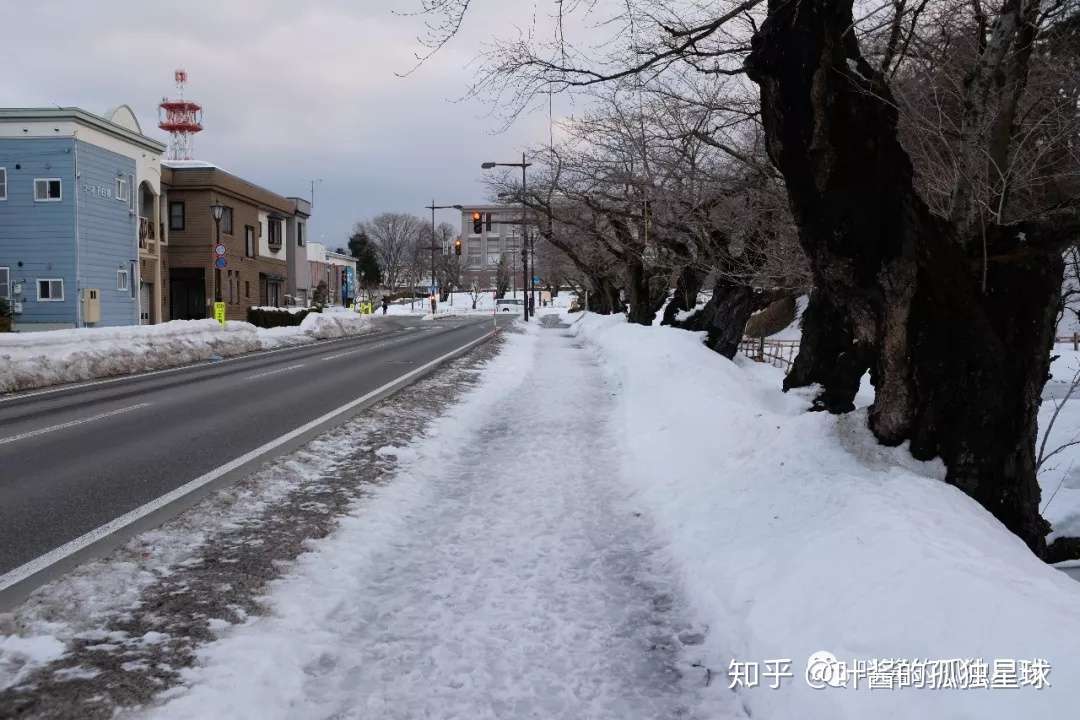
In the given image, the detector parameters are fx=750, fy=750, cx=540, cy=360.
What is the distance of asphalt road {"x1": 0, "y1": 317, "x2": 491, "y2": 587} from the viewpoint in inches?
237

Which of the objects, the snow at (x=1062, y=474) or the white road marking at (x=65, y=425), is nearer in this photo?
the snow at (x=1062, y=474)

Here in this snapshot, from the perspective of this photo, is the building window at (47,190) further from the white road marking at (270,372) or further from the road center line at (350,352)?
the white road marking at (270,372)

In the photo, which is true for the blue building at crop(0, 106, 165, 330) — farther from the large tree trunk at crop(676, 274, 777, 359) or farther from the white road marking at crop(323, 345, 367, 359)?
the large tree trunk at crop(676, 274, 777, 359)

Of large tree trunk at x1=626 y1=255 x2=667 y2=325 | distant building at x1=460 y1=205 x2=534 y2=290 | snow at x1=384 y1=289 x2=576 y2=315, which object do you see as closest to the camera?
large tree trunk at x1=626 y1=255 x2=667 y2=325

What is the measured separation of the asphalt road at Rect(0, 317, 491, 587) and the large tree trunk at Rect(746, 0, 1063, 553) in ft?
19.8

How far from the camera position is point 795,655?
3.69 meters

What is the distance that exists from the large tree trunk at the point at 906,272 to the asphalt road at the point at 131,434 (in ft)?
19.8

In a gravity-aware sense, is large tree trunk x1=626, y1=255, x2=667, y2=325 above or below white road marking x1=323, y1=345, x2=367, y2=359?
above

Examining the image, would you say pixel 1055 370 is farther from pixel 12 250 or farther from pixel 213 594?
pixel 12 250

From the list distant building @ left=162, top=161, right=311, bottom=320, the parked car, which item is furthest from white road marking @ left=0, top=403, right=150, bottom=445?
the parked car

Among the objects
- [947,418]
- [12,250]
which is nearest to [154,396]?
[947,418]

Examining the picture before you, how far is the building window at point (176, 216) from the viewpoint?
1526 inches

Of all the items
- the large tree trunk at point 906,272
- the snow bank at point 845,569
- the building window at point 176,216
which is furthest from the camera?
the building window at point 176,216

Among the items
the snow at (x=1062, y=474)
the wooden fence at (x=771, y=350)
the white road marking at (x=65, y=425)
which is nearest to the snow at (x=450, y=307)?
the wooden fence at (x=771, y=350)
